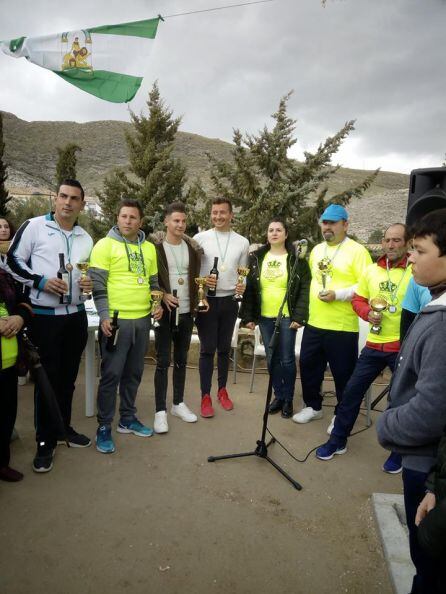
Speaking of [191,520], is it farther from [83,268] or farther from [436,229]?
[436,229]

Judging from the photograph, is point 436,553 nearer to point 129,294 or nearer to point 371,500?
point 371,500

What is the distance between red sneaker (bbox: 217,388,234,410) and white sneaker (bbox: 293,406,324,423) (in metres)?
0.72

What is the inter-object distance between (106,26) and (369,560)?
605 centimetres

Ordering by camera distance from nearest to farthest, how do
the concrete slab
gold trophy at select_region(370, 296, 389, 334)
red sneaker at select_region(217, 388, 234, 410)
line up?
the concrete slab
gold trophy at select_region(370, 296, 389, 334)
red sneaker at select_region(217, 388, 234, 410)

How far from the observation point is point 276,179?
834 centimetres

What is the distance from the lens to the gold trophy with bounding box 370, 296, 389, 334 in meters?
3.06

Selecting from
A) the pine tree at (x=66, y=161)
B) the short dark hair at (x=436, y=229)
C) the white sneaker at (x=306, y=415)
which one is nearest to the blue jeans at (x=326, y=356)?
the white sneaker at (x=306, y=415)

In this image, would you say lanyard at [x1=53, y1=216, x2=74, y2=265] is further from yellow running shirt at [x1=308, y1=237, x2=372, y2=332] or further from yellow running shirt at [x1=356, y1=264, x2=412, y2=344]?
yellow running shirt at [x1=356, y1=264, x2=412, y2=344]

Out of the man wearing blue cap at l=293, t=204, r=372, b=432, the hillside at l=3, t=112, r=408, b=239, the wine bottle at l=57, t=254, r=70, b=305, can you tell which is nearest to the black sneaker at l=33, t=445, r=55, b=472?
the wine bottle at l=57, t=254, r=70, b=305

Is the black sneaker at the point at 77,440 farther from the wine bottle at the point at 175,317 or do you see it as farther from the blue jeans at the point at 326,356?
the blue jeans at the point at 326,356

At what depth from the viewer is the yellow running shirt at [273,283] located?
400 cm

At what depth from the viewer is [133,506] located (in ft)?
8.70

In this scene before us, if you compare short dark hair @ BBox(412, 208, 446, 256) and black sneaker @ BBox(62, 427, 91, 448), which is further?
black sneaker @ BBox(62, 427, 91, 448)

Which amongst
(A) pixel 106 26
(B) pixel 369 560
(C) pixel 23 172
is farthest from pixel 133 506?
(C) pixel 23 172
